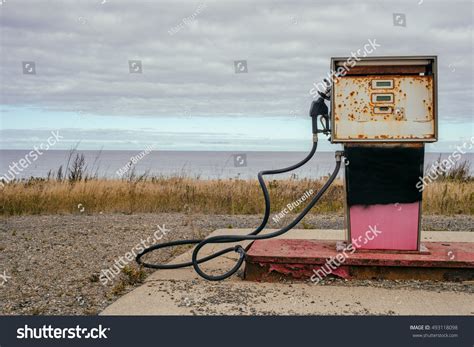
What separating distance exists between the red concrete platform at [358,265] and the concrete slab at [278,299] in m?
0.13

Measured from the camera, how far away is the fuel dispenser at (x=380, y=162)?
5.56 m

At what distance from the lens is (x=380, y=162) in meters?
5.71

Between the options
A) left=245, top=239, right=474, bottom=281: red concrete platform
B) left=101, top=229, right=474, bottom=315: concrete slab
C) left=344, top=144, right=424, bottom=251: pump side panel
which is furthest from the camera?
left=344, top=144, right=424, bottom=251: pump side panel

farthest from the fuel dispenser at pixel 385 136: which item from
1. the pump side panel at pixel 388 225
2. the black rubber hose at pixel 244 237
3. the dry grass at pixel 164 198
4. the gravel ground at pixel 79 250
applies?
the dry grass at pixel 164 198

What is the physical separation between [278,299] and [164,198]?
7.03m

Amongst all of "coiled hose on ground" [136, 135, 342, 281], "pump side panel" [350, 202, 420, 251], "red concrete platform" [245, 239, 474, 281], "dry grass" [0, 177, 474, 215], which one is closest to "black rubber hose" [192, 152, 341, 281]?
"coiled hose on ground" [136, 135, 342, 281]

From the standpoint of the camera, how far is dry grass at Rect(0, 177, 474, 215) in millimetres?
11281

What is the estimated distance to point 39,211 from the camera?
36.9 ft

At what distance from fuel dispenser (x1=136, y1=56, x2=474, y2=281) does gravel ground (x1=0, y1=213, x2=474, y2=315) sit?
1.31 feet

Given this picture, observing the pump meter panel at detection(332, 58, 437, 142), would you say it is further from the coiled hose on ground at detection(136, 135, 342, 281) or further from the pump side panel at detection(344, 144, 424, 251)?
the coiled hose on ground at detection(136, 135, 342, 281)

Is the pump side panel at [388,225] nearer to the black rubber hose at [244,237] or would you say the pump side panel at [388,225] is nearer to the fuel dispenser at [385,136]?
the fuel dispenser at [385,136]

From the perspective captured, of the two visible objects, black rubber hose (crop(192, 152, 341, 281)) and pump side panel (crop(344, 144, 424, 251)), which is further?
pump side panel (crop(344, 144, 424, 251))

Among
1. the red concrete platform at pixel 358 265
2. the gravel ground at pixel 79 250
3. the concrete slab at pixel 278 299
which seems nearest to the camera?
the concrete slab at pixel 278 299
